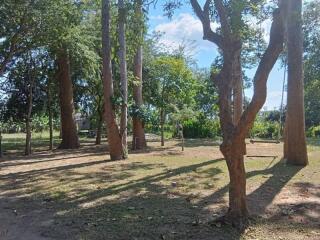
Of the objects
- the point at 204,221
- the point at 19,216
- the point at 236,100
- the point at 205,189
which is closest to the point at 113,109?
the point at 236,100

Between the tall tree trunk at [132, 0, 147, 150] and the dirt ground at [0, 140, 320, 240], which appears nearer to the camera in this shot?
the dirt ground at [0, 140, 320, 240]

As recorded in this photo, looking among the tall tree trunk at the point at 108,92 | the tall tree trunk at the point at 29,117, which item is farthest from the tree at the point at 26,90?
the tall tree trunk at the point at 108,92

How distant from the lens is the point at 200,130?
34.0 metres

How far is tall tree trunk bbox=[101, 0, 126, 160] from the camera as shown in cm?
1459

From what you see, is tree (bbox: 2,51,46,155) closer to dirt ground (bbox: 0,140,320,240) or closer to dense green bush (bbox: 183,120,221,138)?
dirt ground (bbox: 0,140,320,240)

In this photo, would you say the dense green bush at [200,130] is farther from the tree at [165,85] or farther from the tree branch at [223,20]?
the tree branch at [223,20]

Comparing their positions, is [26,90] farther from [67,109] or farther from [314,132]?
[314,132]

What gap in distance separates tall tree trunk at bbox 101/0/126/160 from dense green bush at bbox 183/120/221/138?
61.2 feet

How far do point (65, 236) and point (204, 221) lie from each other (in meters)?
2.05

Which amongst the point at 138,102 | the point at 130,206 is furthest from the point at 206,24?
the point at 138,102

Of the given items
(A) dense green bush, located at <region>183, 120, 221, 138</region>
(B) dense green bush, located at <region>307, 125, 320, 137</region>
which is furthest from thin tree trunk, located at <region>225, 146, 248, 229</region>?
(B) dense green bush, located at <region>307, 125, 320, 137</region>

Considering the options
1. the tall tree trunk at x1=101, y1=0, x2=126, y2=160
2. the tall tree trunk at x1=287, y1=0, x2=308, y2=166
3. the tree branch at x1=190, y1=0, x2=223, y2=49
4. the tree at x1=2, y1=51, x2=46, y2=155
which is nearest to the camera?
the tree branch at x1=190, y1=0, x2=223, y2=49

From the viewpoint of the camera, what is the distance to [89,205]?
819 centimetres

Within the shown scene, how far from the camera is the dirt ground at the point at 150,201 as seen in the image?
6.49 meters
